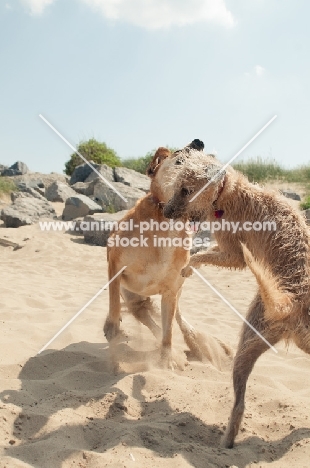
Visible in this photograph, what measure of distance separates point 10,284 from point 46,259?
130 inches

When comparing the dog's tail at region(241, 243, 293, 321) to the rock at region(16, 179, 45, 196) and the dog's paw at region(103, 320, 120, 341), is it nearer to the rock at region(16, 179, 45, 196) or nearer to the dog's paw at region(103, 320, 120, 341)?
the dog's paw at region(103, 320, 120, 341)

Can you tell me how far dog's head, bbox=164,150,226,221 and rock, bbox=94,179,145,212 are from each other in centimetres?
1187

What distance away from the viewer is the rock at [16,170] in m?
Result: 27.3

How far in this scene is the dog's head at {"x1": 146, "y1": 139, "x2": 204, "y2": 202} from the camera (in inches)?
160

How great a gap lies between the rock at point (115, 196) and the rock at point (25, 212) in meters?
1.76

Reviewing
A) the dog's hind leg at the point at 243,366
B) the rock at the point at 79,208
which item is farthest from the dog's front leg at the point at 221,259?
the rock at the point at 79,208

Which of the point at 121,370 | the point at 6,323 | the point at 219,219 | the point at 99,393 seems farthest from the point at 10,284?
the point at 219,219

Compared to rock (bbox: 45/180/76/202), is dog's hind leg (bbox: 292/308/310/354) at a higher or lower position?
lower

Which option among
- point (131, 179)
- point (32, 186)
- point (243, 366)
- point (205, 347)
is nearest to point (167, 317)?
point (205, 347)

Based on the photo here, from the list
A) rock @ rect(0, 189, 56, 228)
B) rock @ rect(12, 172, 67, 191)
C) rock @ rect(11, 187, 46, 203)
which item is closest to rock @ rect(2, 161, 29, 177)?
rock @ rect(12, 172, 67, 191)

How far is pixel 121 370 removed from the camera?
4.72 m

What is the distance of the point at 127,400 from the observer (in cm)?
398

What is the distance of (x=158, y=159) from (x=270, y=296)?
217cm

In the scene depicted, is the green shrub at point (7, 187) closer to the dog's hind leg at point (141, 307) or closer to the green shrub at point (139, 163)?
the green shrub at point (139, 163)
